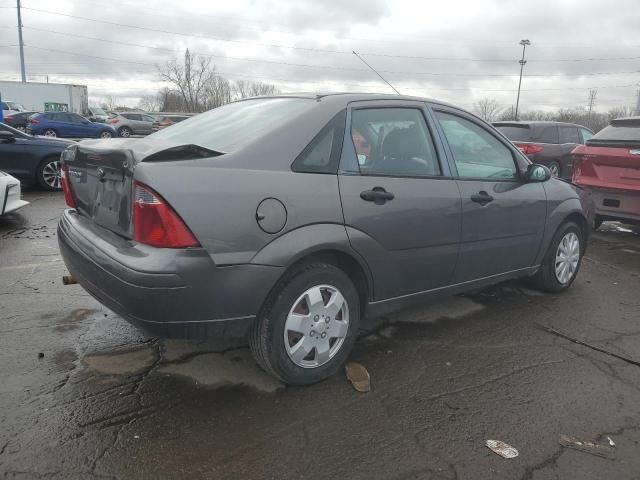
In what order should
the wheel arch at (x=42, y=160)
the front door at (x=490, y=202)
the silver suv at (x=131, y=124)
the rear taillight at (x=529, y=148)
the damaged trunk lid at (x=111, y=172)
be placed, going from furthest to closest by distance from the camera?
the silver suv at (x=131, y=124), the rear taillight at (x=529, y=148), the wheel arch at (x=42, y=160), the front door at (x=490, y=202), the damaged trunk lid at (x=111, y=172)

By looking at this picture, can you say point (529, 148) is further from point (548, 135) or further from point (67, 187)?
point (67, 187)

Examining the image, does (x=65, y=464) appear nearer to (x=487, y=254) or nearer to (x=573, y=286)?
(x=487, y=254)

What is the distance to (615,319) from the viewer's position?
13.8 ft

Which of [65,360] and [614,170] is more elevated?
[614,170]

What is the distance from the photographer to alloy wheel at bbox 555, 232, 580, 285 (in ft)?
15.2

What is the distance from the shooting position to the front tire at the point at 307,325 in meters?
2.76

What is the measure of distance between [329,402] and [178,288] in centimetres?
105

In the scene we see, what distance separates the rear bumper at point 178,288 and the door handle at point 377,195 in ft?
2.34

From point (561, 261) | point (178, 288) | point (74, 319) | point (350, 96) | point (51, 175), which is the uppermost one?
point (350, 96)

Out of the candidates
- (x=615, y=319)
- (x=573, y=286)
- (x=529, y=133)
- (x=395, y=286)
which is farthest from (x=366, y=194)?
(x=529, y=133)

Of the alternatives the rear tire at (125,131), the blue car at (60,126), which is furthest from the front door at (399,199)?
the rear tire at (125,131)

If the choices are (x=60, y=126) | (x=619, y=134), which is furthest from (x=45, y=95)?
(x=619, y=134)

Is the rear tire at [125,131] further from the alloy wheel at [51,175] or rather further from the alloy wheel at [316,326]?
the alloy wheel at [316,326]

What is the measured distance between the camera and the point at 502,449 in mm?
2494
